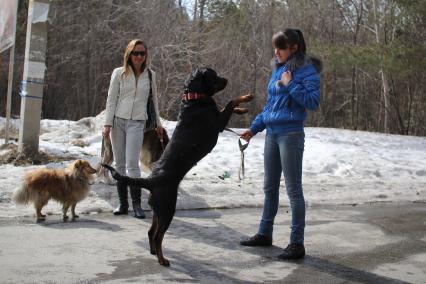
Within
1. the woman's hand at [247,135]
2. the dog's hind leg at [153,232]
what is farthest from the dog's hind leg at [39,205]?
the woman's hand at [247,135]

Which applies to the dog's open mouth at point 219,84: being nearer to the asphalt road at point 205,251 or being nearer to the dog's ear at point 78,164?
the asphalt road at point 205,251

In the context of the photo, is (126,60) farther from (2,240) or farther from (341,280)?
(341,280)

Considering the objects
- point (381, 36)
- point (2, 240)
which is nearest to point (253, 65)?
point (381, 36)

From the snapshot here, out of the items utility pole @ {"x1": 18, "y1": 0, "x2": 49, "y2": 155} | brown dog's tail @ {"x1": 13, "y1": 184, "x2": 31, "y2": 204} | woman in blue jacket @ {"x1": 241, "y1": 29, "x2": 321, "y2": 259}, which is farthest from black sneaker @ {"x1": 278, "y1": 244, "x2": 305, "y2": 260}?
utility pole @ {"x1": 18, "y1": 0, "x2": 49, "y2": 155}

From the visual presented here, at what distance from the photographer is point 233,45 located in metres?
25.2

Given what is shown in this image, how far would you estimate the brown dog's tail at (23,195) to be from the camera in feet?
18.1

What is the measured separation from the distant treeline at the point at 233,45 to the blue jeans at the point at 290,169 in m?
14.0

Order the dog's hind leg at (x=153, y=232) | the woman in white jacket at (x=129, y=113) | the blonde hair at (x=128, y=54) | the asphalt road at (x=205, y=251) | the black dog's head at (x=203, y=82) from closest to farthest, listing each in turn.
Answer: the asphalt road at (x=205, y=251) < the dog's hind leg at (x=153, y=232) < the black dog's head at (x=203, y=82) < the blonde hair at (x=128, y=54) < the woman in white jacket at (x=129, y=113)

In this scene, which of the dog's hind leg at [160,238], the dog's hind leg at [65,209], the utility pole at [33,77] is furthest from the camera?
the utility pole at [33,77]

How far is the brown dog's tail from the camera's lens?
18.1ft

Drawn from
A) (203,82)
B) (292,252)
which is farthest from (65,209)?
(292,252)

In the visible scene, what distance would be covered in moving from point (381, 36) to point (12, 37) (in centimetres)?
1553

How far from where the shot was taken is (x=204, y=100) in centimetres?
464

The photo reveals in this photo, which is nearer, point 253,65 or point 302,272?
point 302,272
